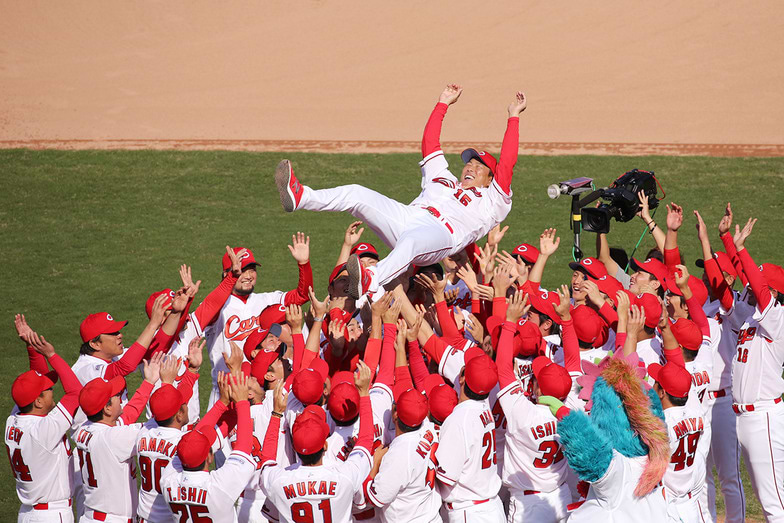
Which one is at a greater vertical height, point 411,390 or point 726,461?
point 411,390

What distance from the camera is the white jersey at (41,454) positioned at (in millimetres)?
5180

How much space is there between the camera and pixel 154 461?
488cm

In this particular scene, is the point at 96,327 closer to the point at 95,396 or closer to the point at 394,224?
the point at 95,396

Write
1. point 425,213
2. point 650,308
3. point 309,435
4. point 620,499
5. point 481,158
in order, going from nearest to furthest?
point 620,499 → point 309,435 → point 650,308 → point 425,213 → point 481,158

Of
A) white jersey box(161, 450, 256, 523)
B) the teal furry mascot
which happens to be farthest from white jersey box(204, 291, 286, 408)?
the teal furry mascot

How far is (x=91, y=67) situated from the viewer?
20219mm

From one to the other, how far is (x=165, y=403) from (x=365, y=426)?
1103 mm

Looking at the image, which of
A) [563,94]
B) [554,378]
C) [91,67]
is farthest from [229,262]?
[91,67]

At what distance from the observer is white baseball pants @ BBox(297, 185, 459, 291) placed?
220 inches

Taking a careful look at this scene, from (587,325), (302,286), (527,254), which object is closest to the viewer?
(587,325)

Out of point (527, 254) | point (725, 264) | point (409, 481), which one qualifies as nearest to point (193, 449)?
point (409, 481)

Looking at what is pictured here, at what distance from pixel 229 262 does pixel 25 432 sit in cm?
214

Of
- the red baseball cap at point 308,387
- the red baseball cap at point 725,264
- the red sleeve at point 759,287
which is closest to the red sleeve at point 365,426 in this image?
the red baseball cap at point 308,387

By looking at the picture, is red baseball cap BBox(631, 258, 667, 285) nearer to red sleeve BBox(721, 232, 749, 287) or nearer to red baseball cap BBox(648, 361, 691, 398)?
red sleeve BBox(721, 232, 749, 287)
